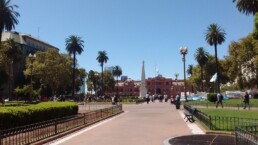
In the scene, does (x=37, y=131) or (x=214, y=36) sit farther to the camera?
(x=214, y=36)

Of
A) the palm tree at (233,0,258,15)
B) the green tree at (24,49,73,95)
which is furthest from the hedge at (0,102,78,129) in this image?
the green tree at (24,49,73,95)

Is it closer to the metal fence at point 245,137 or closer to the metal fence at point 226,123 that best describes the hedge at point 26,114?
the metal fence at point 226,123

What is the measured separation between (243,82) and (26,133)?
6884 cm

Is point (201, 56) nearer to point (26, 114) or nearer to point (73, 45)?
point (73, 45)

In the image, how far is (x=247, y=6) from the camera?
144 feet

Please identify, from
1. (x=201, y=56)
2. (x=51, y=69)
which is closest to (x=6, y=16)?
→ (x=51, y=69)

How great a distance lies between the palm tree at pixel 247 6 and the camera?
41406mm

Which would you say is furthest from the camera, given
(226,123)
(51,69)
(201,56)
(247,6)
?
(201,56)

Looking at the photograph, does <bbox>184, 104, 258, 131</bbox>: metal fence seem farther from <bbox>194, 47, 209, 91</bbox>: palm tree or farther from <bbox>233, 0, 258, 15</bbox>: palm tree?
<bbox>194, 47, 209, 91</bbox>: palm tree

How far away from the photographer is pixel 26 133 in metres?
13.3

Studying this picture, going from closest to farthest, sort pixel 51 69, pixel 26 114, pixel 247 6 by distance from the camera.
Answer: pixel 26 114 → pixel 247 6 → pixel 51 69

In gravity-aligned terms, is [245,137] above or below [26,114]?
below

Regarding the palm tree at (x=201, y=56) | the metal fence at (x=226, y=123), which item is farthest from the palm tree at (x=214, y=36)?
the metal fence at (x=226, y=123)

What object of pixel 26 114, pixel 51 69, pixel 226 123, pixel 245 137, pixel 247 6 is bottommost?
pixel 226 123
